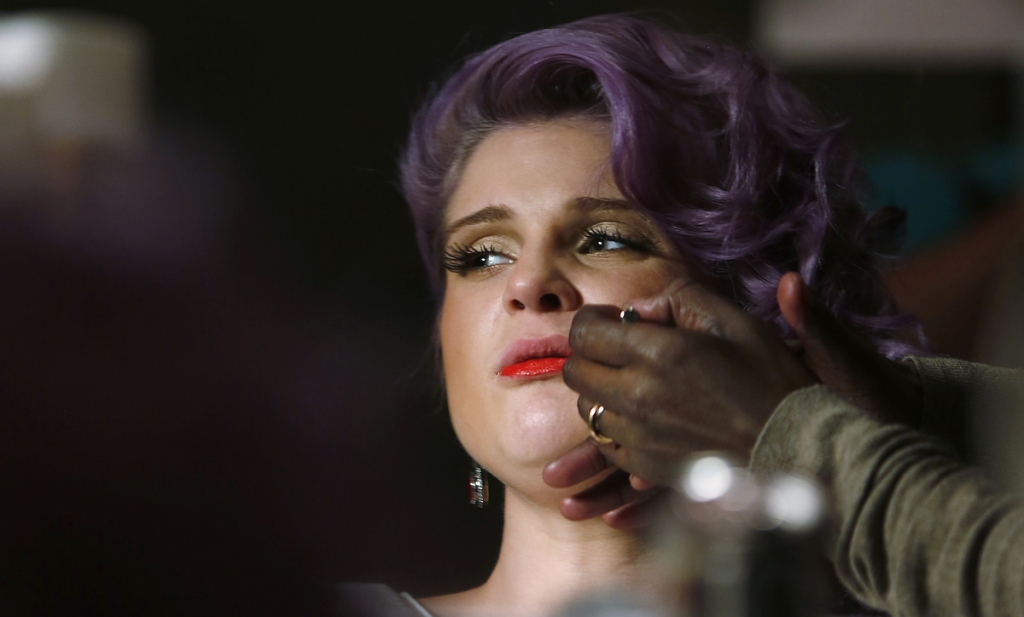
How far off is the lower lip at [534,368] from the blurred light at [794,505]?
11.1 inches

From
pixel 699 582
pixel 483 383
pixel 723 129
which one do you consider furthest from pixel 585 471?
pixel 723 129

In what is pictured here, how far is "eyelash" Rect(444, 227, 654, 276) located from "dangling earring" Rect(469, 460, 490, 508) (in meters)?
0.21

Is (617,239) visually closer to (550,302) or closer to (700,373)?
(550,302)

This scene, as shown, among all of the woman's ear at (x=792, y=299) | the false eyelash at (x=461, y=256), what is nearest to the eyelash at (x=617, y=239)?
the false eyelash at (x=461, y=256)

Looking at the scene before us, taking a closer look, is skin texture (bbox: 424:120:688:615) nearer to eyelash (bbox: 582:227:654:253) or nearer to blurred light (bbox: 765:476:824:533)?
eyelash (bbox: 582:227:654:253)

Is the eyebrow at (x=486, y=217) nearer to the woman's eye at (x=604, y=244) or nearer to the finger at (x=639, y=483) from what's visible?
the woman's eye at (x=604, y=244)

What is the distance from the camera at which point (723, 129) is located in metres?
1.03

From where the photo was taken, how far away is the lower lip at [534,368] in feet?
3.10

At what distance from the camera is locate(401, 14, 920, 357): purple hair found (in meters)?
1.00

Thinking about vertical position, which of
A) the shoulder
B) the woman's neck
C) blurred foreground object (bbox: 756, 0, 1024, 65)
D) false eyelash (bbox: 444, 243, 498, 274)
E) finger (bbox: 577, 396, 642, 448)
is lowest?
the shoulder

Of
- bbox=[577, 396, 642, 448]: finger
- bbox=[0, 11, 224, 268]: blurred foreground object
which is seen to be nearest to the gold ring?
bbox=[577, 396, 642, 448]: finger

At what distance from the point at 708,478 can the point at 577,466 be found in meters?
0.22

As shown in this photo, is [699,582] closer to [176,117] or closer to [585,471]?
[585,471]

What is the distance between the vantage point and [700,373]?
0.77 metres
